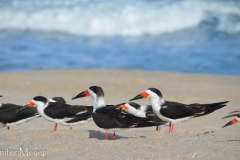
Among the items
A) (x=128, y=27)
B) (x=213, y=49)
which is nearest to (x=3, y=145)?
(x=213, y=49)

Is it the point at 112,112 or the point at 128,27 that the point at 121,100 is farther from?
the point at 128,27

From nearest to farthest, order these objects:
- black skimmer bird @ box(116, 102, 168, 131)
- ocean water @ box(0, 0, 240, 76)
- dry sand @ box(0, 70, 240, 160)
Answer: dry sand @ box(0, 70, 240, 160), black skimmer bird @ box(116, 102, 168, 131), ocean water @ box(0, 0, 240, 76)

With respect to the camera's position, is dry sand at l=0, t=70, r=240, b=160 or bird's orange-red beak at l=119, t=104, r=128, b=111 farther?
bird's orange-red beak at l=119, t=104, r=128, b=111

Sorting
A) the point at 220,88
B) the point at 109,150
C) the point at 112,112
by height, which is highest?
the point at 220,88

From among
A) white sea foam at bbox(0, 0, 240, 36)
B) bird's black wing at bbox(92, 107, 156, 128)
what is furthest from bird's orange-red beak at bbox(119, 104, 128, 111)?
white sea foam at bbox(0, 0, 240, 36)

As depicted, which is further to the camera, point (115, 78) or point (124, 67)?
point (124, 67)

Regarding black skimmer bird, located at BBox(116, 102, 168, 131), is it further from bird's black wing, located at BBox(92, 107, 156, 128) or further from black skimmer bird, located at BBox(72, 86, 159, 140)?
bird's black wing, located at BBox(92, 107, 156, 128)

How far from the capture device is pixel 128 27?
24109mm

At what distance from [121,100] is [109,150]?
4.93 metres

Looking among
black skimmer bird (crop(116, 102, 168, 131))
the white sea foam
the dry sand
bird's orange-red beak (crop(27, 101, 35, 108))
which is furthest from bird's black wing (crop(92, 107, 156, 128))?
the white sea foam

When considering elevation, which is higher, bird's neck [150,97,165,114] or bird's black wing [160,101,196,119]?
bird's neck [150,97,165,114]

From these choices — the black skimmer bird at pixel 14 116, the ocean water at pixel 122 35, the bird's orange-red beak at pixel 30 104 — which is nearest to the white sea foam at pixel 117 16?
the ocean water at pixel 122 35

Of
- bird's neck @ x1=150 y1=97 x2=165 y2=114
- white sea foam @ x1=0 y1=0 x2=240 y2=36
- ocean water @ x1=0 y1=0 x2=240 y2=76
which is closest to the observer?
bird's neck @ x1=150 y1=97 x2=165 y2=114

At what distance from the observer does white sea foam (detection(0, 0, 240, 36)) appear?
933 inches
